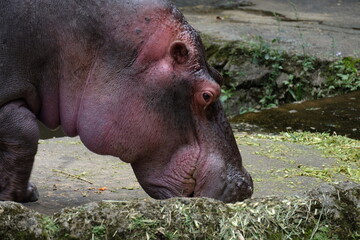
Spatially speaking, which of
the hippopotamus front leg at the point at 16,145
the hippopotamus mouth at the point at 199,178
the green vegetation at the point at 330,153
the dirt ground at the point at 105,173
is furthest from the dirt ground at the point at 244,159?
the hippopotamus mouth at the point at 199,178

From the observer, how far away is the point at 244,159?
5492 millimetres

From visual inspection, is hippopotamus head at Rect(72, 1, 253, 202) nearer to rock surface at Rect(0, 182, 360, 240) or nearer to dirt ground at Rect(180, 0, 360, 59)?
rock surface at Rect(0, 182, 360, 240)

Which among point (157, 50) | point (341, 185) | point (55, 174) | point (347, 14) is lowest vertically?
point (347, 14)

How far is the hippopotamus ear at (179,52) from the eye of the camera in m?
3.62

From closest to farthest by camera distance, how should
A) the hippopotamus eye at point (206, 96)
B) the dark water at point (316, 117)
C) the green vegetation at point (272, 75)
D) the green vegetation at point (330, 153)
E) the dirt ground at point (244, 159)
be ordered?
the hippopotamus eye at point (206, 96) → the dirt ground at point (244, 159) → the green vegetation at point (330, 153) → the dark water at point (316, 117) → the green vegetation at point (272, 75)

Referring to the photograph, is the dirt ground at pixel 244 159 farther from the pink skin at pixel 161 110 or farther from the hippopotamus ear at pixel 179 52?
the hippopotamus ear at pixel 179 52

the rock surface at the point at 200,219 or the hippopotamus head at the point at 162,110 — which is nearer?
the rock surface at the point at 200,219

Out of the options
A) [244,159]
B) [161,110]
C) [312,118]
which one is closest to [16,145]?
[161,110]

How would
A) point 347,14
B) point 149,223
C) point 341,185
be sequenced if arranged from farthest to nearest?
point 347,14 < point 341,185 < point 149,223

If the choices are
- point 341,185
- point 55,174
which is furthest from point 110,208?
point 55,174

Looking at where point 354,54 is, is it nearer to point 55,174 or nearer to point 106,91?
point 55,174

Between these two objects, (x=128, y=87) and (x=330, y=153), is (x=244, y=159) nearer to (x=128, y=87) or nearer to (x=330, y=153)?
(x=330, y=153)

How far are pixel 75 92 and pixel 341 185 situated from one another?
1447 millimetres

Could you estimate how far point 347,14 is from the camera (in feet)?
35.9
